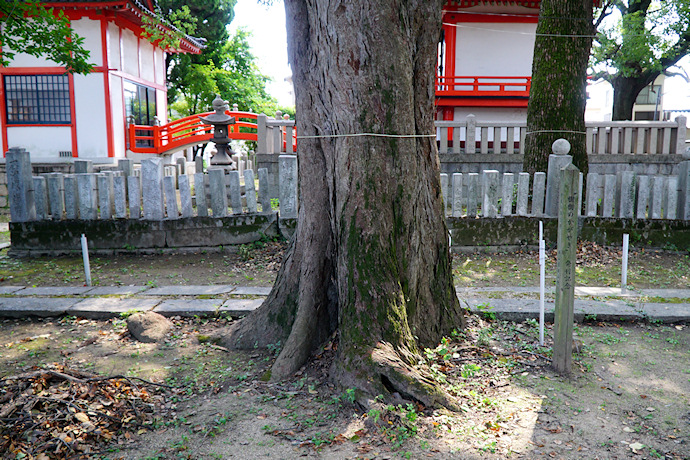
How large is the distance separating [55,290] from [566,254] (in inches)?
208

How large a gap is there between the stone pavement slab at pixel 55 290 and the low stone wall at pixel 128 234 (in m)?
1.68

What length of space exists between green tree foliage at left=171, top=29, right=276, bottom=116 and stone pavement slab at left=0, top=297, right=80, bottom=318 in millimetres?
20155

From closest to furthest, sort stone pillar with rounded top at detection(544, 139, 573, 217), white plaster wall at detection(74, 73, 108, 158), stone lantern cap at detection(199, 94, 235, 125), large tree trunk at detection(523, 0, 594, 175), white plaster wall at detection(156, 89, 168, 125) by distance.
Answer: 1. stone pillar with rounded top at detection(544, 139, 573, 217)
2. large tree trunk at detection(523, 0, 594, 175)
3. stone lantern cap at detection(199, 94, 235, 125)
4. white plaster wall at detection(74, 73, 108, 158)
5. white plaster wall at detection(156, 89, 168, 125)

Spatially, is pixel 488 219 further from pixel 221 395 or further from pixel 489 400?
pixel 221 395

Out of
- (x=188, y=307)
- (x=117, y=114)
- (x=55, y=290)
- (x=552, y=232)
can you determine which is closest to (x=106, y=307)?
(x=188, y=307)

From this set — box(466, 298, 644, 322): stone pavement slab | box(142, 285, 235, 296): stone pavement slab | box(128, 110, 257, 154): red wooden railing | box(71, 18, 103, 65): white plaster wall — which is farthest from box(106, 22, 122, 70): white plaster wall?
box(466, 298, 644, 322): stone pavement slab

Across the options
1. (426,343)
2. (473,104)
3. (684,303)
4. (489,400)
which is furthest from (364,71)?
(473,104)

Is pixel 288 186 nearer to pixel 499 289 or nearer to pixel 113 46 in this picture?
pixel 499 289

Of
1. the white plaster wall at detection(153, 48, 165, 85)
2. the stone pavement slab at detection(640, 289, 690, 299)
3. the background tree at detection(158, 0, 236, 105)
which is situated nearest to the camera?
the stone pavement slab at detection(640, 289, 690, 299)

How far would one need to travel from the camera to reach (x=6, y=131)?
627 inches

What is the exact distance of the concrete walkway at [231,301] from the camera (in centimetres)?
495

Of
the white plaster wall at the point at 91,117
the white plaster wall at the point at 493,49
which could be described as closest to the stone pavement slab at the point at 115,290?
the white plaster wall at the point at 91,117

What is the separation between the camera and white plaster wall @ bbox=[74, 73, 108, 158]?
15.9m

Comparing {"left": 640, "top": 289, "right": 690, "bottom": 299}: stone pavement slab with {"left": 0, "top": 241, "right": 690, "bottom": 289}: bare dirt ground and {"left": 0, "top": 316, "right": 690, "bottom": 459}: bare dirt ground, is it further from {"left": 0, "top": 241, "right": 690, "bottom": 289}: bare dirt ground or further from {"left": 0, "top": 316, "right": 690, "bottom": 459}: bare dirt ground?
{"left": 0, "top": 316, "right": 690, "bottom": 459}: bare dirt ground
